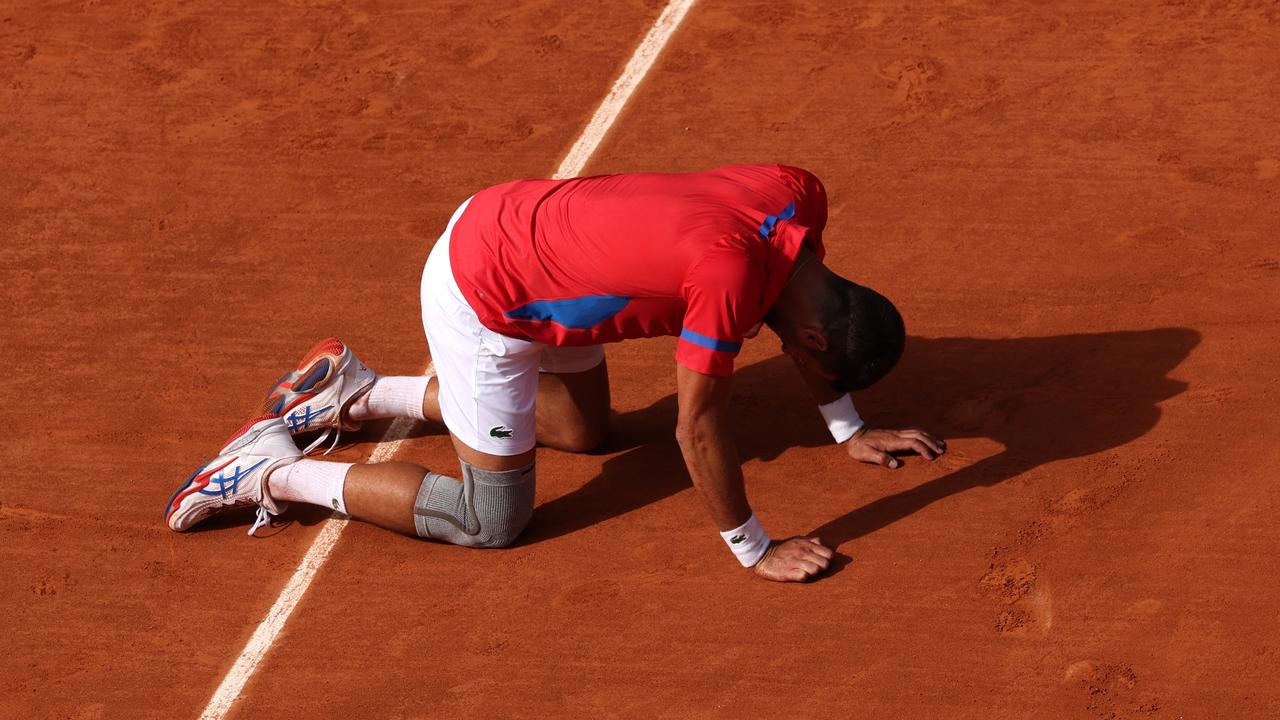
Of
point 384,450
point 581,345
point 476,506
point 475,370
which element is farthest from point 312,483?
point 581,345

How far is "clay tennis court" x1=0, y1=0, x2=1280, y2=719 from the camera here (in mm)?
4984

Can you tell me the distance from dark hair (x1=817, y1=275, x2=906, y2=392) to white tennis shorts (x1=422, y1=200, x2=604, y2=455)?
114cm

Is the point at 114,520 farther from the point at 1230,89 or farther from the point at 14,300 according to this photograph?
the point at 1230,89

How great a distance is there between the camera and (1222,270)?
250 inches

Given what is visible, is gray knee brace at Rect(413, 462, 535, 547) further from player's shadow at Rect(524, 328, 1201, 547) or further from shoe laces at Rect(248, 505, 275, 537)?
shoe laces at Rect(248, 505, 275, 537)

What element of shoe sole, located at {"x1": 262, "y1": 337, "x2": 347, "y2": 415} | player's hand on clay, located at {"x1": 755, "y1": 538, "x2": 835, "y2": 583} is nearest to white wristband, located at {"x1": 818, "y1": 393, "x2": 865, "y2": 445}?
player's hand on clay, located at {"x1": 755, "y1": 538, "x2": 835, "y2": 583}

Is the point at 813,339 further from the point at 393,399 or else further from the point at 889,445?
the point at 393,399

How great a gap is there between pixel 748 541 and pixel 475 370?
3.91ft

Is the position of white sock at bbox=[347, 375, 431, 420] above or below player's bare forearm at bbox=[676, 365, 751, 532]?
below

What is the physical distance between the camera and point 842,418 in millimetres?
5660

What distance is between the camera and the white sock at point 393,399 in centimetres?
600

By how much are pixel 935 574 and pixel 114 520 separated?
11.0ft

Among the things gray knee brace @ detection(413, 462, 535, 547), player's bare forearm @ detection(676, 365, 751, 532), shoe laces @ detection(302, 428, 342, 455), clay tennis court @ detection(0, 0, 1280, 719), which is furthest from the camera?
shoe laces @ detection(302, 428, 342, 455)

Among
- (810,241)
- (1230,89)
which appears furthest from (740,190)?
(1230,89)
